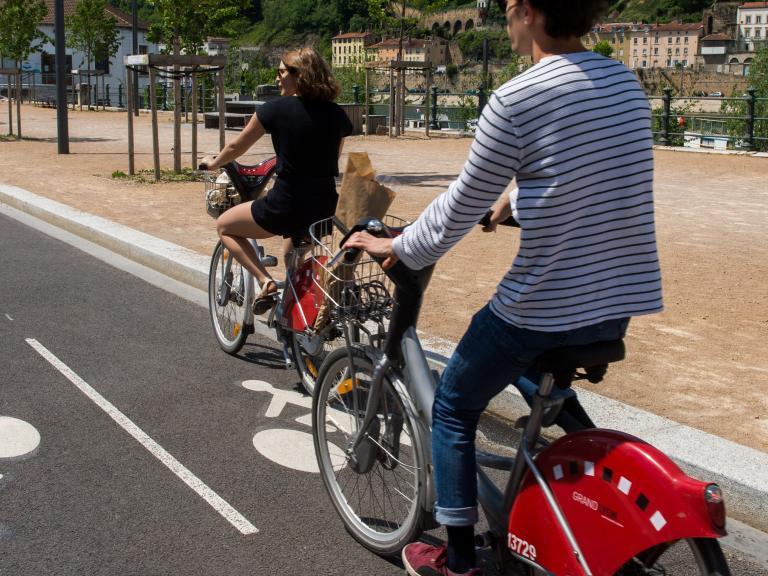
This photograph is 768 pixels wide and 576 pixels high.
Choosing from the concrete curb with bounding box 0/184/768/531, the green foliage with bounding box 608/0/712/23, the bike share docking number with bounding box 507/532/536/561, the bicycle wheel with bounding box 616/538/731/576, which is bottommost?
the concrete curb with bounding box 0/184/768/531

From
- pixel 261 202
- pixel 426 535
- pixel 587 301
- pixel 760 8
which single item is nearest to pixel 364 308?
pixel 426 535

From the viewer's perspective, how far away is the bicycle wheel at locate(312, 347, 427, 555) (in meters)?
3.29

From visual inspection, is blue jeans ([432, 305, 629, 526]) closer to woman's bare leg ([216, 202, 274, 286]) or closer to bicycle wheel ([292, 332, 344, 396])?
bicycle wheel ([292, 332, 344, 396])

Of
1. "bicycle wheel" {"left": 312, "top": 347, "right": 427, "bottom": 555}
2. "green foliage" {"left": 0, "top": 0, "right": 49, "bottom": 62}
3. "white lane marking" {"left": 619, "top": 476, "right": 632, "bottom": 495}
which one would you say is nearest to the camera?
"white lane marking" {"left": 619, "top": 476, "right": 632, "bottom": 495}

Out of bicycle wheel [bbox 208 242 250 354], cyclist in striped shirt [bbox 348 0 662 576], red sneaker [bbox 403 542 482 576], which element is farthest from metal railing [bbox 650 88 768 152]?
cyclist in striped shirt [bbox 348 0 662 576]

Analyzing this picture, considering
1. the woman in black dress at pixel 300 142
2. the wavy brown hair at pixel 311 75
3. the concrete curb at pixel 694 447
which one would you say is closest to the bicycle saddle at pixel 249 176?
the woman in black dress at pixel 300 142

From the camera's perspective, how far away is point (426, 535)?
148 inches

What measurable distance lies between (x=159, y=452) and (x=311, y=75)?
201cm

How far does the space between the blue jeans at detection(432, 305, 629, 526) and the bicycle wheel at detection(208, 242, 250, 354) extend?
3.25 metres

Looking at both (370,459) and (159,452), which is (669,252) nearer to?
(159,452)

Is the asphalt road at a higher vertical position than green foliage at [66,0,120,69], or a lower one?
lower

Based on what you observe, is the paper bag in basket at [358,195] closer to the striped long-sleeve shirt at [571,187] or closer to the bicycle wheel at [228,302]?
the striped long-sleeve shirt at [571,187]

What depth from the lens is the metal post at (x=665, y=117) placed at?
22.9 meters

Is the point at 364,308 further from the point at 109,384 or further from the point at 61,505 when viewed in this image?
the point at 109,384
